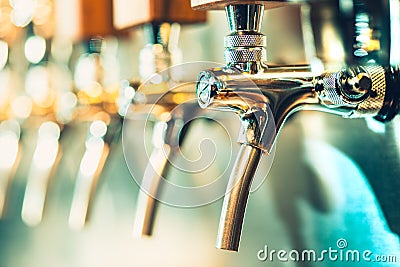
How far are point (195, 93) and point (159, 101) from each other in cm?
5

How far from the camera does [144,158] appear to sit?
4.07ft

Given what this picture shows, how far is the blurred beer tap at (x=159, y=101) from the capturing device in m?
0.96

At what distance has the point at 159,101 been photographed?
97 centimetres

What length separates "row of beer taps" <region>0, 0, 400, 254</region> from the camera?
2.33ft

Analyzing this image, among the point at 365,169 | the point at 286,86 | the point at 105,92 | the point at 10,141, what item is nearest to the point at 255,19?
the point at 286,86

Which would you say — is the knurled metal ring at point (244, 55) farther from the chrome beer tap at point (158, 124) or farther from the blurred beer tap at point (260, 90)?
the chrome beer tap at point (158, 124)

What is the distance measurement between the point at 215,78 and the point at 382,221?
247mm

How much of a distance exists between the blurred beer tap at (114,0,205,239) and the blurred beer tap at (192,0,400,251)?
0.71ft

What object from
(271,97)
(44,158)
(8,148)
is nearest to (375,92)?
(271,97)

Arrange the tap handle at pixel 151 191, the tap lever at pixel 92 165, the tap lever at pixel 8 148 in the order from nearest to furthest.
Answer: the tap handle at pixel 151 191 < the tap lever at pixel 92 165 < the tap lever at pixel 8 148

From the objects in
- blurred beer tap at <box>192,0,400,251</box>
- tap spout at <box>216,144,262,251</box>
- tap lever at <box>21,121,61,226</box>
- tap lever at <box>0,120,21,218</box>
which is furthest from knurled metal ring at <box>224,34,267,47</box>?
tap lever at <box>0,120,21,218</box>

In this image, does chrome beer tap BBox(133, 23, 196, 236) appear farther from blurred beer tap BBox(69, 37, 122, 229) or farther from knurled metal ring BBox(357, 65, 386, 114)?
knurled metal ring BBox(357, 65, 386, 114)

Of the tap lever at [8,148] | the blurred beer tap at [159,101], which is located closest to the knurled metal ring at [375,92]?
the blurred beer tap at [159,101]

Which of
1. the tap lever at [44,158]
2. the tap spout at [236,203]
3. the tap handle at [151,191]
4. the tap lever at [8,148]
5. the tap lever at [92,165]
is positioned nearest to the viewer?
the tap spout at [236,203]
